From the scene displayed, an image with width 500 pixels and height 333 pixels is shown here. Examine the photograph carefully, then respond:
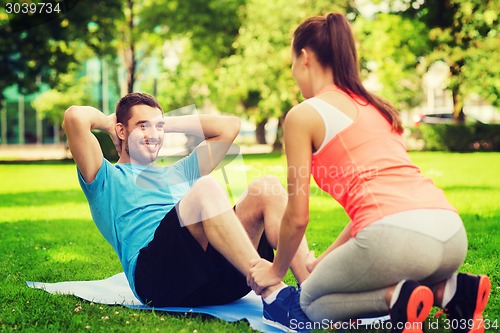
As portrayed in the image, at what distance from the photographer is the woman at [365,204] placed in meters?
2.80

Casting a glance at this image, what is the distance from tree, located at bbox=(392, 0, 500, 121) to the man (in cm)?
2390

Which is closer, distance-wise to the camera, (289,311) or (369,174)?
(369,174)

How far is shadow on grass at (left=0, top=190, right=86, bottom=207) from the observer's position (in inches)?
446

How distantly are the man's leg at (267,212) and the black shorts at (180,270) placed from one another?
0.14 m

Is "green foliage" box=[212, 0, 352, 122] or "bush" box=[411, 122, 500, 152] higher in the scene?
"green foliage" box=[212, 0, 352, 122]

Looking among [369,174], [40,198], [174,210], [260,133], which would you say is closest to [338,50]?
[369,174]

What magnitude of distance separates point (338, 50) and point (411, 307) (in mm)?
1173

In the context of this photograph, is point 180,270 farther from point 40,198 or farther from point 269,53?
point 269,53

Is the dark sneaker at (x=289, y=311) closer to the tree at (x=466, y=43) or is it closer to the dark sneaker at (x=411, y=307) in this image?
the dark sneaker at (x=411, y=307)

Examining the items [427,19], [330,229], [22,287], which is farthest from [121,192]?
[427,19]

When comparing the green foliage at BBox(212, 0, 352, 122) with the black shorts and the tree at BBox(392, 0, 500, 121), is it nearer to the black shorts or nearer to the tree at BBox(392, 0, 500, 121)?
the tree at BBox(392, 0, 500, 121)

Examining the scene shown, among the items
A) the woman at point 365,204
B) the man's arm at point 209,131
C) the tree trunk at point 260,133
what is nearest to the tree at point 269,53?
the tree trunk at point 260,133

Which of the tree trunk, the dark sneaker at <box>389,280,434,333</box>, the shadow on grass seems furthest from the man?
the tree trunk

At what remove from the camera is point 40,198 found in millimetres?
12102
